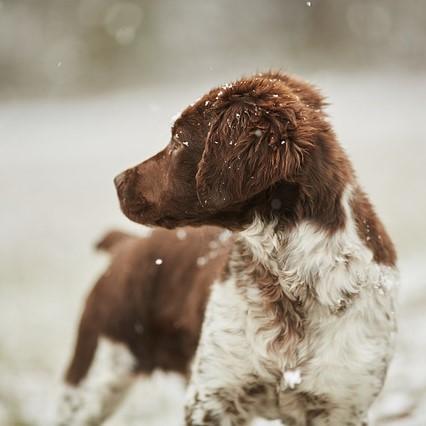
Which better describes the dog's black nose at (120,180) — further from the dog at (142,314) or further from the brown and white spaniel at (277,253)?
the dog at (142,314)

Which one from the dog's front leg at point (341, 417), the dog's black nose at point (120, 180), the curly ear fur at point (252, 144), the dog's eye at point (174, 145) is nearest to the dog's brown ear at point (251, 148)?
the curly ear fur at point (252, 144)

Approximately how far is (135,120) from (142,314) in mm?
9462

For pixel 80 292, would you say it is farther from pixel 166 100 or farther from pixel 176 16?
pixel 176 16

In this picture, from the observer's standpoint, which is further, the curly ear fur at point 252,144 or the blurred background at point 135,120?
the blurred background at point 135,120

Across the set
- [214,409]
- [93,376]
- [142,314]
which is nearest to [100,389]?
[93,376]

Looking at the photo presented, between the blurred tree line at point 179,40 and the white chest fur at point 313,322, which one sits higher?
the blurred tree line at point 179,40

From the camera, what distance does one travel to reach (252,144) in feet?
9.30

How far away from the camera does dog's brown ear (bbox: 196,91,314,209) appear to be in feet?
9.30

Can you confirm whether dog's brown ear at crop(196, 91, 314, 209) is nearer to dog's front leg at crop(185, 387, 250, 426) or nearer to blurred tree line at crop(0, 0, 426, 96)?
dog's front leg at crop(185, 387, 250, 426)

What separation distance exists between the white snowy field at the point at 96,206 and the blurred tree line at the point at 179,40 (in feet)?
2.86

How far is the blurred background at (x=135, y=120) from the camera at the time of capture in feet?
18.5

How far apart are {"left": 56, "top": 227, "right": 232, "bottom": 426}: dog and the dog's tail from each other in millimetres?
292

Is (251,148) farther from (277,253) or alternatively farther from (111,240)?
(111,240)

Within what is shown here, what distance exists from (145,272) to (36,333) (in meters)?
2.41
